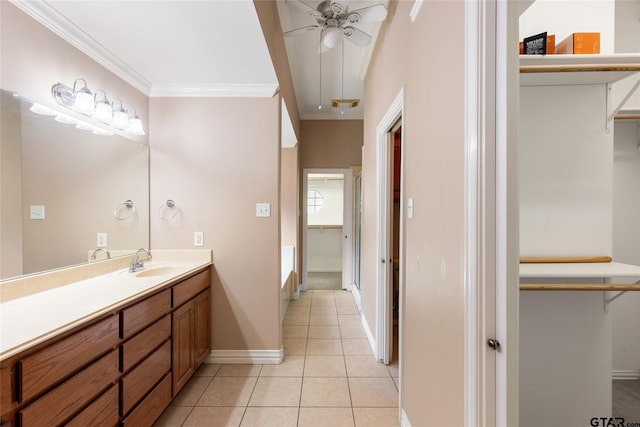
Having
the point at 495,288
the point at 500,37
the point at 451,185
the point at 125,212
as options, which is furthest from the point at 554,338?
the point at 125,212

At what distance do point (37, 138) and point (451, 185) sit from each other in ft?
7.12

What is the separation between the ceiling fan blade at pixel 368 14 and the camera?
1.80 metres

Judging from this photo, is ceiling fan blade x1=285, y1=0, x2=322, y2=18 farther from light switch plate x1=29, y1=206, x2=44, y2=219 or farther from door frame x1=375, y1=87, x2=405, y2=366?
light switch plate x1=29, y1=206, x2=44, y2=219

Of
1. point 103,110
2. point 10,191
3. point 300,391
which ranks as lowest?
point 300,391

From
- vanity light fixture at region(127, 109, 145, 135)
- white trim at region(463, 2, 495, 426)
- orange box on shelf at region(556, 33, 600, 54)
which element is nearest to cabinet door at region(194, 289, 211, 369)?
vanity light fixture at region(127, 109, 145, 135)

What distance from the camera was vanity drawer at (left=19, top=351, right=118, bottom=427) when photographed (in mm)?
909

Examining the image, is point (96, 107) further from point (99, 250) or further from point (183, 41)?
point (99, 250)

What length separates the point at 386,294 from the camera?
2.37 metres

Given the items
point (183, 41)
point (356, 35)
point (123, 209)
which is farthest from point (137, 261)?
point (356, 35)

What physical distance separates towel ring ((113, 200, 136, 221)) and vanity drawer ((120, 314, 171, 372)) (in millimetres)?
927

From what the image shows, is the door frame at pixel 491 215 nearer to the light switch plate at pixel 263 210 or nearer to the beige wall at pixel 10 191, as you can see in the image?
the light switch plate at pixel 263 210

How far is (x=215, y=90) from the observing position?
7.72ft

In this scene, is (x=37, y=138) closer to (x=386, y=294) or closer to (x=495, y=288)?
(x=495, y=288)

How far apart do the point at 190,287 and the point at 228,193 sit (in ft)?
2.77
